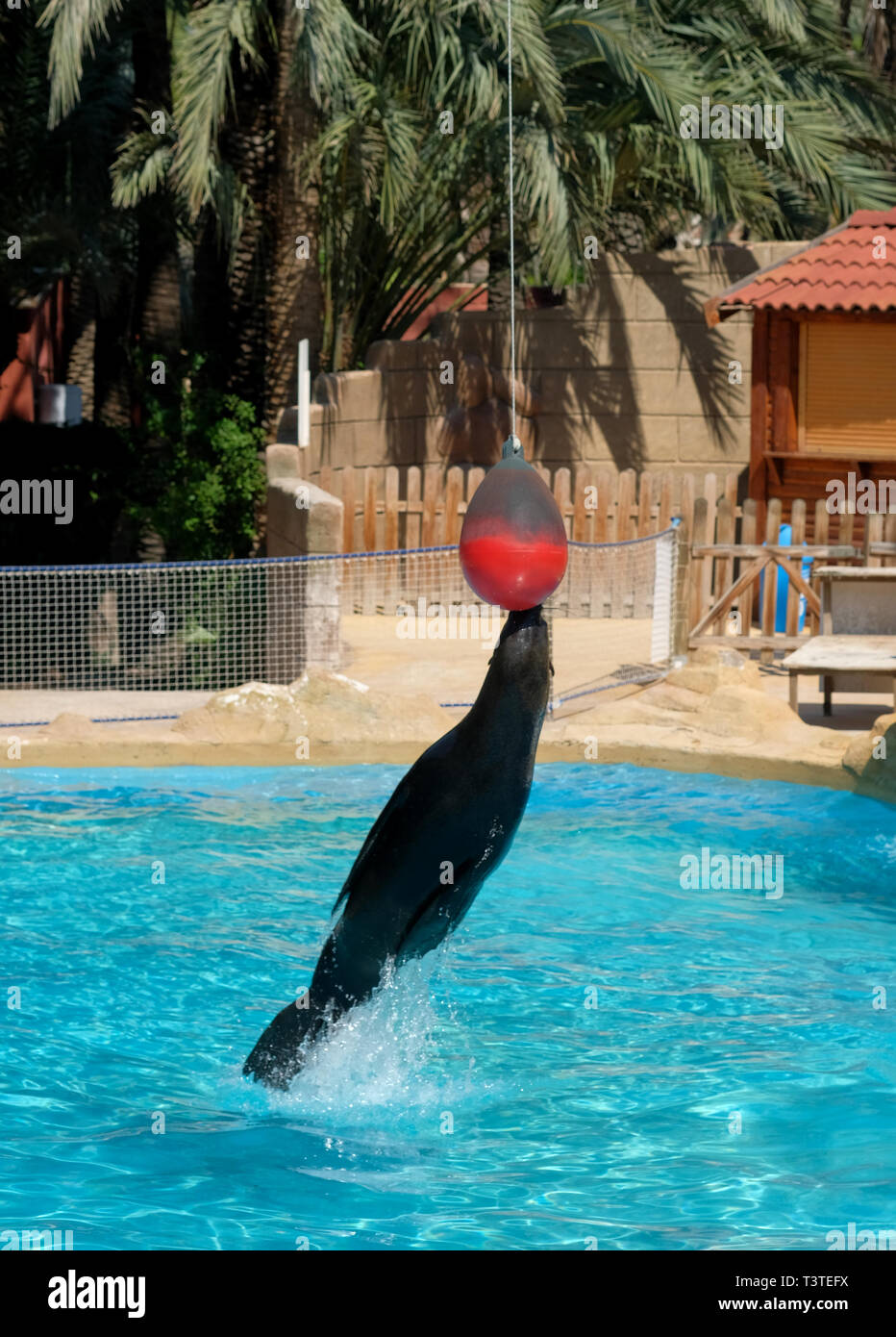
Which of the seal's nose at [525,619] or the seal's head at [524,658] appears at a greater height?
the seal's nose at [525,619]

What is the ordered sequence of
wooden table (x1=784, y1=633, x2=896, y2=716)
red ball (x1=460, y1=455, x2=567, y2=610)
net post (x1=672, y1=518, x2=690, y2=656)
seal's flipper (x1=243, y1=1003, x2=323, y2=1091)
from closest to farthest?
red ball (x1=460, y1=455, x2=567, y2=610), seal's flipper (x1=243, y1=1003, x2=323, y2=1091), wooden table (x1=784, y1=633, x2=896, y2=716), net post (x1=672, y1=518, x2=690, y2=656)

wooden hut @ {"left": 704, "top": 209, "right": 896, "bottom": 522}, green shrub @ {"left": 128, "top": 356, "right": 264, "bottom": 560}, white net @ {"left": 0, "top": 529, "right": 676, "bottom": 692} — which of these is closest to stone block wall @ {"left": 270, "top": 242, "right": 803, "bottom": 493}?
wooden hut @ {"left": 704, "top": 209, "right": 896, "bottom": 522}

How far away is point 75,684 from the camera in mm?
14711

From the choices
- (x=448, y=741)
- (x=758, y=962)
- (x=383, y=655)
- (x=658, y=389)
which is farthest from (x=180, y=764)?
(x=658, y=389)

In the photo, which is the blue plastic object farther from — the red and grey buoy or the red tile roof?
the red and grey buoy

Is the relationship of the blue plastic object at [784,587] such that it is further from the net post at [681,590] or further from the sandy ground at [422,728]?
the sandy ground at [422,728]

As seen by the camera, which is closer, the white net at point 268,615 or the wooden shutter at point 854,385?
the white net at point 268,615

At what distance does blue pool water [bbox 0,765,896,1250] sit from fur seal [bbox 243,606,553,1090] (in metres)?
0.57

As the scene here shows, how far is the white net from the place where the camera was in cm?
1367

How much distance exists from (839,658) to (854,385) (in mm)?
6456

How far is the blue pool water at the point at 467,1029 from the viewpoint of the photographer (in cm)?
541

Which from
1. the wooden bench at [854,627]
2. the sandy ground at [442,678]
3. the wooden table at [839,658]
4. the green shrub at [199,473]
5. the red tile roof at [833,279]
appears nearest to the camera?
the wooden table at [839,658]

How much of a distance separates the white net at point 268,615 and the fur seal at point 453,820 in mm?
6906

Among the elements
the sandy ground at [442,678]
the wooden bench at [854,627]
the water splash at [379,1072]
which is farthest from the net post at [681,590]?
the water splash at [379,1072]
